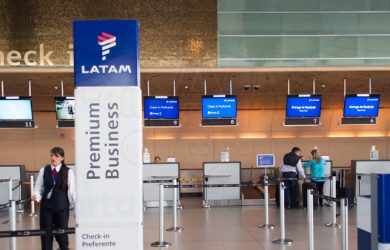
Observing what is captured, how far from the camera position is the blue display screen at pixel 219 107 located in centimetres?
1331

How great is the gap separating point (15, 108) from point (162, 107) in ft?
12.8

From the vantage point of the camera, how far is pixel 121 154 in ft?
14.3

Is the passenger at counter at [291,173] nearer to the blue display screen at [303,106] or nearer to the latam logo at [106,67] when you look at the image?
the blue display screen at [303,106]

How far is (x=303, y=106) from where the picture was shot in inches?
526

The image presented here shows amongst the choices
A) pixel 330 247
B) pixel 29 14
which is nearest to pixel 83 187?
pixel 330 247

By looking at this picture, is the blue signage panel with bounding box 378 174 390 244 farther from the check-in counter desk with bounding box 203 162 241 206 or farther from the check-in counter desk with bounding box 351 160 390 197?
the check-in counter desk with bounding box 351 160 390 197

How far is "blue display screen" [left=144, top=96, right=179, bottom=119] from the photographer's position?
43.3ft

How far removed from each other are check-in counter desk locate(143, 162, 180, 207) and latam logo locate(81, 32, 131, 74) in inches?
371

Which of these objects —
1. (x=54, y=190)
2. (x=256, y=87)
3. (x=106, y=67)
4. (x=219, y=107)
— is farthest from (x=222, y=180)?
(x=106, y=67)

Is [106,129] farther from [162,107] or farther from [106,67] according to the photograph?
[162,107]

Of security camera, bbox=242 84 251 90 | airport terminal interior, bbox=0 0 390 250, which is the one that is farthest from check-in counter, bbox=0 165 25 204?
security camera, bbox=242 84 251 90

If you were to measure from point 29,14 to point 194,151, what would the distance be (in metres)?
8.62

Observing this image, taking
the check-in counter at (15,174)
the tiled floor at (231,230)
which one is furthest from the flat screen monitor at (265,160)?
the check-in counter at (15,174)

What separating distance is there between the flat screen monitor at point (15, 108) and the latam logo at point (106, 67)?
9.10 m
